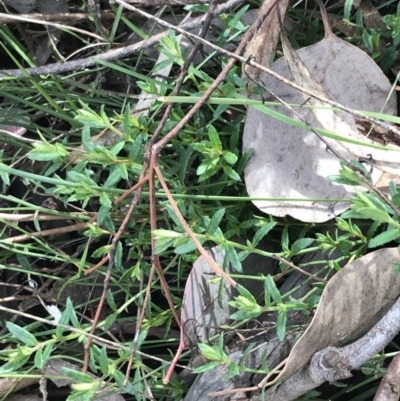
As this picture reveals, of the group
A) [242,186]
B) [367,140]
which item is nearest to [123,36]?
[242,186]

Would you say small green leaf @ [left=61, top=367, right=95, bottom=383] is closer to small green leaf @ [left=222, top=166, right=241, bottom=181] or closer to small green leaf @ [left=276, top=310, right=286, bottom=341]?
small green leaf @ [left=276, top=310, right=286, bottom=341]

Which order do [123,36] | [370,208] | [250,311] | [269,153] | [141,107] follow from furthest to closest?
[123,36] < [141,107] < [269,153] < [250,311] < [370,208]

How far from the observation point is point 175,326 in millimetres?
1389

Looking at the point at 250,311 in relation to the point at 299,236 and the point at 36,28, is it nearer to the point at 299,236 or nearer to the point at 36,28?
the point at 299,236

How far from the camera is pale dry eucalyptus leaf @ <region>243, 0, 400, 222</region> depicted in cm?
118

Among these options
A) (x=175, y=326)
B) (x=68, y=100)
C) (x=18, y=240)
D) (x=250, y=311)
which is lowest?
(x=175, y=326)

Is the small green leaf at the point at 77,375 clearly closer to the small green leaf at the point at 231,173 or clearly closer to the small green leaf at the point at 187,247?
the small green leaf at the point at 187,247

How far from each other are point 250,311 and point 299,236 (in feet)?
0.78

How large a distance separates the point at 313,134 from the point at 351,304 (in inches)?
14.2

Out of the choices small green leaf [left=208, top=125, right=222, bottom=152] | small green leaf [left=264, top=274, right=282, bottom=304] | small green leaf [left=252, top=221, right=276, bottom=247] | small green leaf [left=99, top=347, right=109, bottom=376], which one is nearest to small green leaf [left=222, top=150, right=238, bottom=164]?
small green leaf [left=208, top=125, right=222, bottom=152]

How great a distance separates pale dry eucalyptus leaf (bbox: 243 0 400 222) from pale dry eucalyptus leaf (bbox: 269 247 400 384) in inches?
5.3

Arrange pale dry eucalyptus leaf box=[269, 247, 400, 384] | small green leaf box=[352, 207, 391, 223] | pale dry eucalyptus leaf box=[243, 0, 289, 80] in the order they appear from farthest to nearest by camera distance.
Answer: pale dry eucalyptus leaf box=[243, 0, 289, 80], pale dry eucalyptus leaf box=[269, 247, 400, 384], small green leaf box=[352, 207, 391, 223]

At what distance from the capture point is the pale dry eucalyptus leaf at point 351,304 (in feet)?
3.39

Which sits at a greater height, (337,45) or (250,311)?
(337,45)
